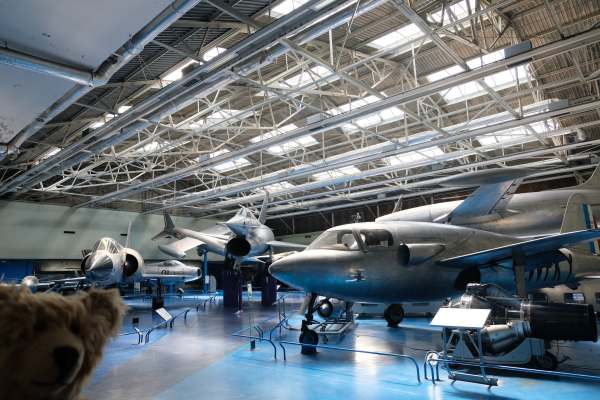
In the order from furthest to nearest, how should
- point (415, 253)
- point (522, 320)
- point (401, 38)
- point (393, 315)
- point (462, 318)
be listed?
point (393, 315), point (401, 38), point (415, 253), point (522, 320), point (462, 318)

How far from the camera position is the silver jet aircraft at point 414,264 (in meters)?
7.67

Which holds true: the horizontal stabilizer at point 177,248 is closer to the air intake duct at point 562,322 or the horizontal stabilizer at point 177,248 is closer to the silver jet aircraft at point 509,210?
the silver jet aircraft at point 509,210

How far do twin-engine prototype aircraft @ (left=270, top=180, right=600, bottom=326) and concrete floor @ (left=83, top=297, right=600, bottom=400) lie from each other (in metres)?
1.34

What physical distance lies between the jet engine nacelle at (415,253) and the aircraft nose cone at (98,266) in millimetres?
12043

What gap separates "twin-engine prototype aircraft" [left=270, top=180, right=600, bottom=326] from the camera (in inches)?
302

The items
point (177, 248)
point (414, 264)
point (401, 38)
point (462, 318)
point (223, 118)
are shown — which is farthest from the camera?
point (177, 248)

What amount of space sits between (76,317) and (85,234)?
3199 cm

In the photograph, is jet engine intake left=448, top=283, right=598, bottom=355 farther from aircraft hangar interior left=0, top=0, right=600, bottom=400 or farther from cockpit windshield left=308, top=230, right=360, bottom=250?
cockpit windshield left=308, top=230, right=360, bottom=250

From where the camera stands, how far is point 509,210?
13.4m

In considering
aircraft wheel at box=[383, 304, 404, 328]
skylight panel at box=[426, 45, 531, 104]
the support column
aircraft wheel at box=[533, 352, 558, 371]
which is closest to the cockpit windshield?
the support column

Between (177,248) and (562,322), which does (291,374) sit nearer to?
(562,322)

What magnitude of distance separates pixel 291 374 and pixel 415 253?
3445 mm

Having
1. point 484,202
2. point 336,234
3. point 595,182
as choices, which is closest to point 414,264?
point 336,234

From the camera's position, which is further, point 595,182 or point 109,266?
point 109,266
